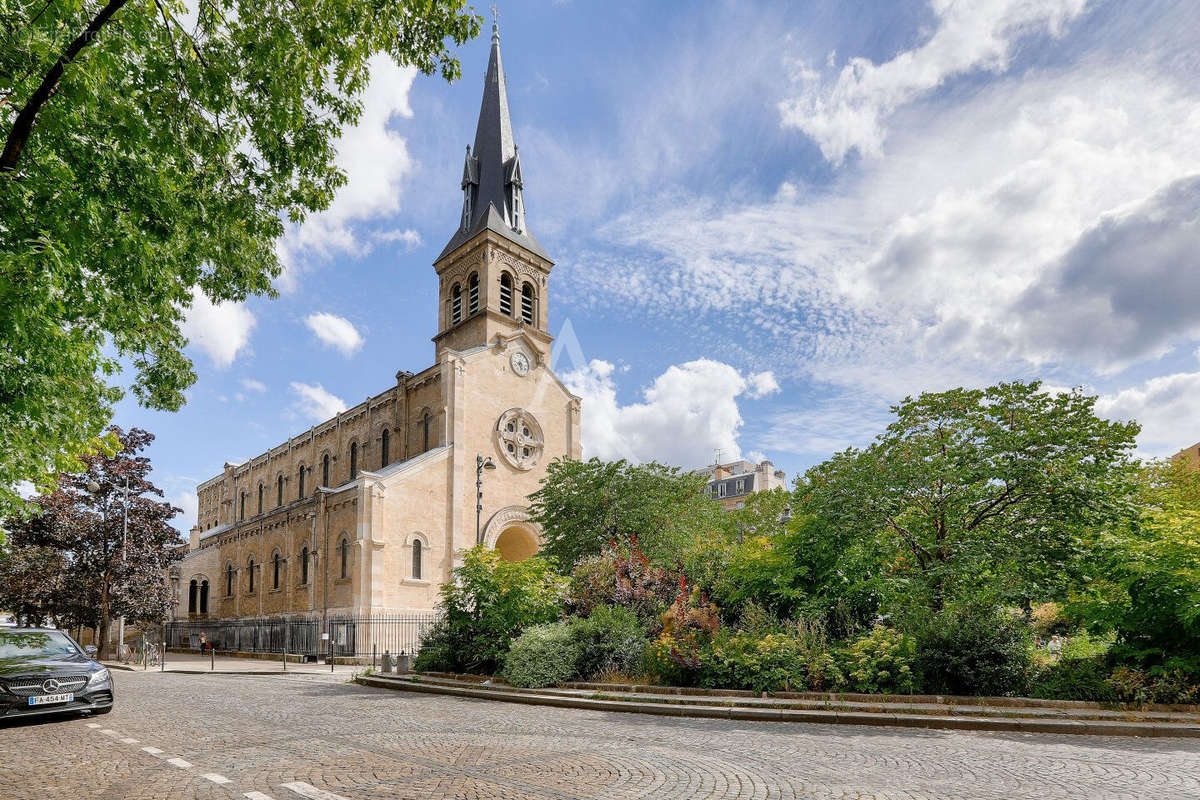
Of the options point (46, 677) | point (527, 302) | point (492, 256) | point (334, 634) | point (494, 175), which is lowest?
point (334, 634)

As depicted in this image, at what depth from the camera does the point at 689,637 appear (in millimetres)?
13828

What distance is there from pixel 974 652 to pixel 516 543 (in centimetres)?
2829

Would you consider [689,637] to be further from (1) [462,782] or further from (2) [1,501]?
(2) [1,501]

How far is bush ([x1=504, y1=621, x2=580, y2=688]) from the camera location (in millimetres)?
14297

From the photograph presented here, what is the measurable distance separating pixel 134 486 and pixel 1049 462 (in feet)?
109

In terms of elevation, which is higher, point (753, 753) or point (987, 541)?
point (987, 541)

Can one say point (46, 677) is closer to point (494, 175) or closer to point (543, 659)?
point (543, 659)

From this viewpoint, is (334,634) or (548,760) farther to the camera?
(334,634)

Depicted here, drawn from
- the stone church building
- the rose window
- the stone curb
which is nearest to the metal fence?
the stone church building

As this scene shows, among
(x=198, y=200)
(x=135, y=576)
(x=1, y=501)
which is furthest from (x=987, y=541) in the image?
(x=135, y=576)

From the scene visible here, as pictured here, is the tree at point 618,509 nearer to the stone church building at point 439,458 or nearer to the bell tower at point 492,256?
the stone church building at point 439,458

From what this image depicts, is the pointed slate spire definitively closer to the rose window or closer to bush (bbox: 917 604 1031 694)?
the rose window

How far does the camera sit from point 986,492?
12.4 m

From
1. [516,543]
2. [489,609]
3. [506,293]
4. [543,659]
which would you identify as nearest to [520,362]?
[506,293]
